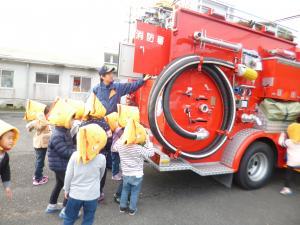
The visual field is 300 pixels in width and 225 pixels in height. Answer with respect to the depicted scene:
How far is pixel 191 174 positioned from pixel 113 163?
1.60 meters

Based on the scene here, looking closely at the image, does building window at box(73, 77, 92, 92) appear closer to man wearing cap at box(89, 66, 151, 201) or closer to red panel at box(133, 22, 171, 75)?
man wearing cap at box(89, 66, 151, 201)

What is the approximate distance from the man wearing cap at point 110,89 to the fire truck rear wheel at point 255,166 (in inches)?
84.1

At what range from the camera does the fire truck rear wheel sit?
4543 millimetres

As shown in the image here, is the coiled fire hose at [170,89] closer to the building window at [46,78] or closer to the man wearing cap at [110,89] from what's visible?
the man wearing cap at [110,89]

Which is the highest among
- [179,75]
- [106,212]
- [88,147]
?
[179,75]

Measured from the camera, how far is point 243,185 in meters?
4.62

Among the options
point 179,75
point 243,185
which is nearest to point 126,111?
point 179,75

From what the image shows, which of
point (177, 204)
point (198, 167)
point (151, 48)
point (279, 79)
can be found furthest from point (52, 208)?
point (279, 79)

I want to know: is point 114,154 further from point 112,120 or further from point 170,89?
point 170,89

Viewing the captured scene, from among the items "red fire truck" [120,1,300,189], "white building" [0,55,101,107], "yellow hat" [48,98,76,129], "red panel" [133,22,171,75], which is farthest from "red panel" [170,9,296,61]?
"white building" [0,55,101,107]

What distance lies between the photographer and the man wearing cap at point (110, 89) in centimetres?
425

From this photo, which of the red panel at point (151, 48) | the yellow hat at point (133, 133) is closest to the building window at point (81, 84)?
the red panel at point (151, 48)

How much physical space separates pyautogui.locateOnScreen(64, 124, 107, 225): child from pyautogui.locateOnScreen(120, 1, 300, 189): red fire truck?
4.08ft

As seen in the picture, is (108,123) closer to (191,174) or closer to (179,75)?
(179,75)
